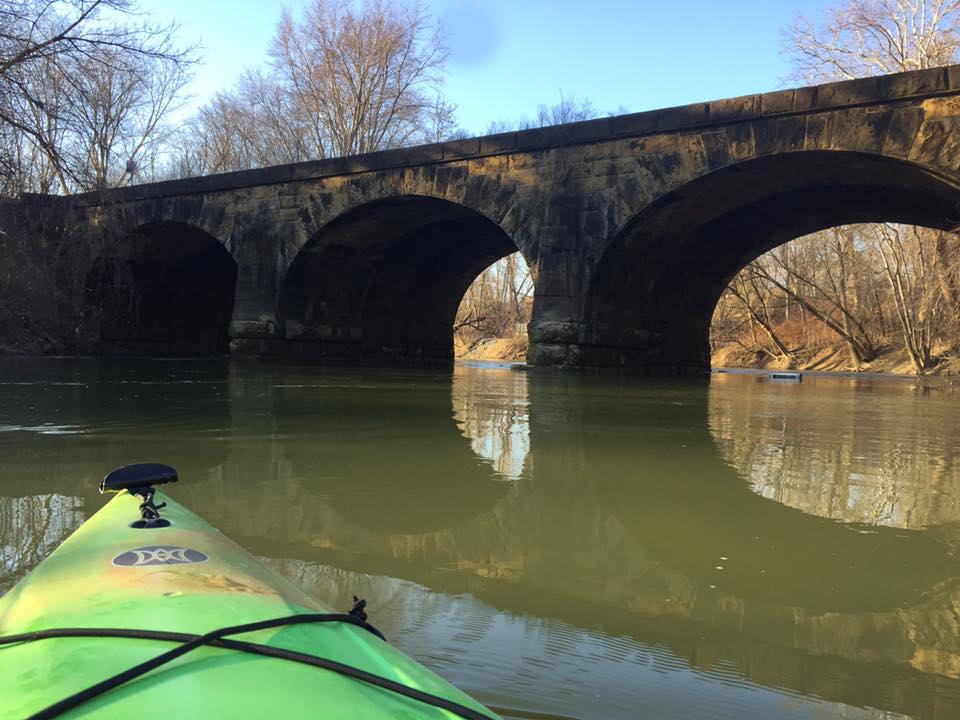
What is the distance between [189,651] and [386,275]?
17897mm

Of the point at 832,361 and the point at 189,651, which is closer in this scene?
the point at 189,651

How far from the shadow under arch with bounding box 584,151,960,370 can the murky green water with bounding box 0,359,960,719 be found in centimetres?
662

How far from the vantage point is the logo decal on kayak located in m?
1.28

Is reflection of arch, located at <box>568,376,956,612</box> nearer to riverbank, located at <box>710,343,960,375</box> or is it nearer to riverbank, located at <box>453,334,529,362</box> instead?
riverbank, located at <box>710,343,960,375</box>

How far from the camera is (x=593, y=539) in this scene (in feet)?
8.64

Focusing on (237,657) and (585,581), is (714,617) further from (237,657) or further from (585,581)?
(237,657)

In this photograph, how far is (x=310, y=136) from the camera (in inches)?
1221

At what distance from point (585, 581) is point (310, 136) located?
31157mm

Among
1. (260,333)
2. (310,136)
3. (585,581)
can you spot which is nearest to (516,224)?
(260,333)

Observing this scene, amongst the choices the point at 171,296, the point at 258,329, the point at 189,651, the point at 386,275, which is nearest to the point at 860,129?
the point at 189,651

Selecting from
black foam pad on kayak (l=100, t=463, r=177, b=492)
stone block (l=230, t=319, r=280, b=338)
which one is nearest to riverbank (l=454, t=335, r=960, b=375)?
stone block (l=230, t=319, r=280, b=338)

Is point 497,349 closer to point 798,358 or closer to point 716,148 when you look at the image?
point 798,358

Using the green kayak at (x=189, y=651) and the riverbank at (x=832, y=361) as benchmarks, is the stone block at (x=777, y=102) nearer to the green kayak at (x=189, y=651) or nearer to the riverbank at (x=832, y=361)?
the green kayak at (x=189, y=651)

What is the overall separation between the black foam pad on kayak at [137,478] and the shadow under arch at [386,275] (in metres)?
12.7
